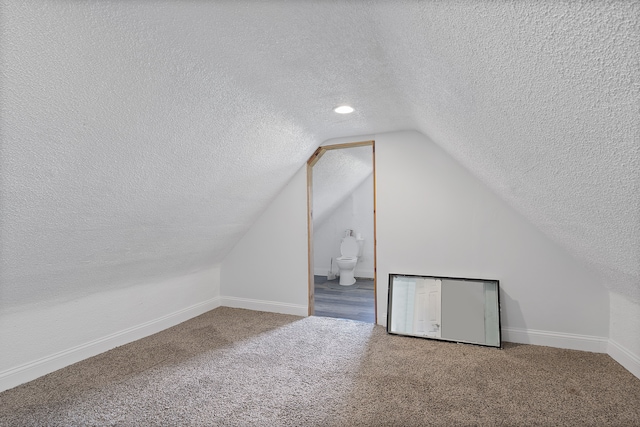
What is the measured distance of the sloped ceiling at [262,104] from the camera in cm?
96

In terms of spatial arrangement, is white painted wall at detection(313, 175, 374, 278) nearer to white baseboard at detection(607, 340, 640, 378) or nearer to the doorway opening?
the doorway opening

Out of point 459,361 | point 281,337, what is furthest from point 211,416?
point 459,361

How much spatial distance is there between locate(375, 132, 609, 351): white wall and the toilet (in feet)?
6.69

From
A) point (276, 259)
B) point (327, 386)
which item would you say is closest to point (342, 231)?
point (276, 259)

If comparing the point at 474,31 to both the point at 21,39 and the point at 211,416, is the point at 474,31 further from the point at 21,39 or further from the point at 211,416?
the point at 211,416

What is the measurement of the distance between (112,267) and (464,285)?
3047 mm

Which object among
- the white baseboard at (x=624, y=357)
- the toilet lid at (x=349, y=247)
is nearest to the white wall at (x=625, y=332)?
the white baseboard at (x=624, y=357)

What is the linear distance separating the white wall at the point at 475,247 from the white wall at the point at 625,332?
0.25ft

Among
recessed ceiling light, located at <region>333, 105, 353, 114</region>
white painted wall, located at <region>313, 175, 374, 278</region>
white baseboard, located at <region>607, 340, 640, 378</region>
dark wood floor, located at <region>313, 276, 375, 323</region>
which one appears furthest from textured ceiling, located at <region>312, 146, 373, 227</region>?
white baseboard, located at <region>607, 340, 640, 378</region>

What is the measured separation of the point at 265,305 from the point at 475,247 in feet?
7.86

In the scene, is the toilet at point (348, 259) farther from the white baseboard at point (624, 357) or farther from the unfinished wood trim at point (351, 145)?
the white baseboard at point (624, 357)

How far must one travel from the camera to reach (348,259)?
547 centimetres

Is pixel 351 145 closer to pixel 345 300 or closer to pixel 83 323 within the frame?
pixel 345 300

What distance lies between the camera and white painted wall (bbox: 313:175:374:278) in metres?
5.95
